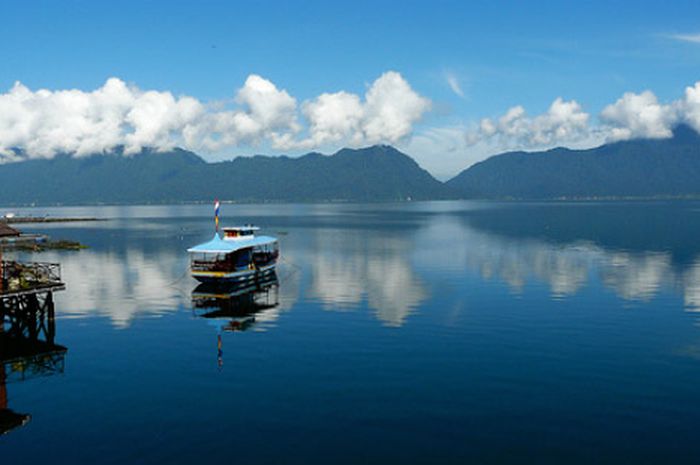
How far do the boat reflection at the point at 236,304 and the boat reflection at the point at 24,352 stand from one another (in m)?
11.7

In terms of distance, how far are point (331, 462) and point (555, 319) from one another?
107 feet

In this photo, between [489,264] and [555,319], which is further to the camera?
[489,264]

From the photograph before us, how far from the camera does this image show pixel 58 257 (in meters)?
108

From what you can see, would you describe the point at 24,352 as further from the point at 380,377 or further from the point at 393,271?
the point at 393,271

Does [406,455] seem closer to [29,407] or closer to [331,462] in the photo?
[331,462]

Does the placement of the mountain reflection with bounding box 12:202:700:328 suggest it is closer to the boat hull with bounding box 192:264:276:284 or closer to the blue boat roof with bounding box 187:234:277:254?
the boat hull with bounding box 192:264:276:284

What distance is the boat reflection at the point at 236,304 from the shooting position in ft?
172

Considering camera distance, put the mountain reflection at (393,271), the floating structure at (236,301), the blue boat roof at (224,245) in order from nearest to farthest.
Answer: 1. the floating structure at (236,301)
2. the mountain reflection at (393,271)
3. the blue boat roof at (224,245)

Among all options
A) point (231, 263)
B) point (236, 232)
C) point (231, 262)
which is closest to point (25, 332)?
point (231, 263)

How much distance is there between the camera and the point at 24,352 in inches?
1722

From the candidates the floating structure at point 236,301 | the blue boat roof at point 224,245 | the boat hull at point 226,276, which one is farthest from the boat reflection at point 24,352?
the blue boat roof at point 224,245

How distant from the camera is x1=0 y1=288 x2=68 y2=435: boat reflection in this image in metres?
31.5

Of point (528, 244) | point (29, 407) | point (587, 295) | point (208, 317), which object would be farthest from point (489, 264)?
point (29, 407)

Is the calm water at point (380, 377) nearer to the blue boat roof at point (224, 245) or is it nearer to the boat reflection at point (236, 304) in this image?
the boat reflection at point (236, 304)
